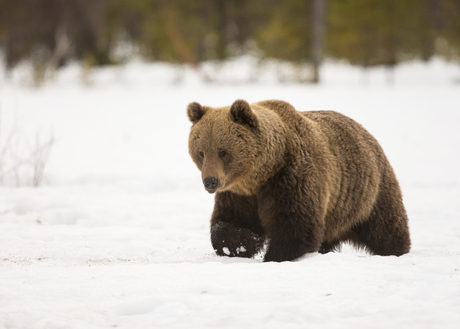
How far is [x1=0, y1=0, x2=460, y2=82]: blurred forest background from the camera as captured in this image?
19859mm

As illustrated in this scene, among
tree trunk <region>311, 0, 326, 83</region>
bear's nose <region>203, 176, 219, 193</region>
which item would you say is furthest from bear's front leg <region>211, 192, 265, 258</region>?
tree trunk <region>311, 0, 326, 83</region>

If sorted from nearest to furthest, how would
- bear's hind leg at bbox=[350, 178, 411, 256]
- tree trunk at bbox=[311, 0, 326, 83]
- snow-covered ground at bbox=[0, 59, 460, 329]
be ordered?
snow-covered ground at bbox=[0, 59, 460, 329]
bear's hind leg at bbox=[350, 178, 411, 256]
tree trunk at bbox=[311, 0, 326, 83]

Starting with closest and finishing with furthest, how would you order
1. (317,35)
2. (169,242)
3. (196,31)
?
(169,242), (317,35), (196,31)

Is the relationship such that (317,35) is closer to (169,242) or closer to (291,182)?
(169,242)

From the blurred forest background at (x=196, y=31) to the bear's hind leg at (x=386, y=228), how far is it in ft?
50.9

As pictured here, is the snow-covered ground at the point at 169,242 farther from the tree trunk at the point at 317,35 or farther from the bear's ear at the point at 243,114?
the tree trunk at the point at 317,35

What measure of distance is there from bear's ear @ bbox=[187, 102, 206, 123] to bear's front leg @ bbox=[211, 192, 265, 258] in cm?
65

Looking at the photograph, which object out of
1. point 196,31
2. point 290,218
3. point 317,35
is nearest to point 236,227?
point 290,218

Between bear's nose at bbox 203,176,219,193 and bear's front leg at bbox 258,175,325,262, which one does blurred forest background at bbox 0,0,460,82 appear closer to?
bear's front leg at bbox 258,175,325,262

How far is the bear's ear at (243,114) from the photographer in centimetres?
374

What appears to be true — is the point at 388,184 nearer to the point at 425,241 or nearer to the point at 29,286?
the point at 425,241

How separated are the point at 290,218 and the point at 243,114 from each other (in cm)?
86

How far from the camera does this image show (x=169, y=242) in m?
4.71

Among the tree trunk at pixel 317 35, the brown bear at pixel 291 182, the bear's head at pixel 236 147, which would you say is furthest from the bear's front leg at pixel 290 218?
the tree trunk at pixel 317 35
